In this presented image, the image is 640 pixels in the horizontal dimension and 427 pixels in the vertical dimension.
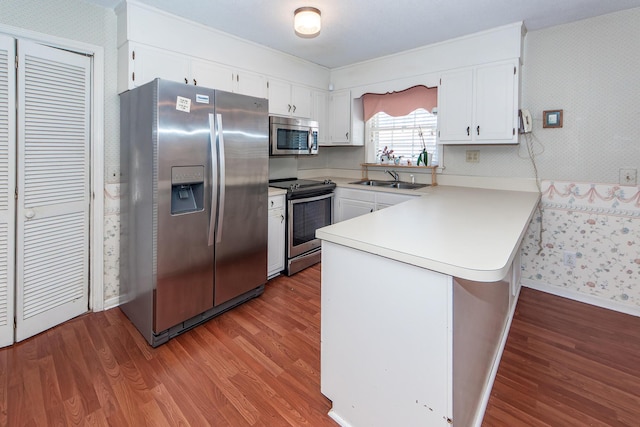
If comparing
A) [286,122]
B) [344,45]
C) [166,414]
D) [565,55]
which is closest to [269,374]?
[166,414]

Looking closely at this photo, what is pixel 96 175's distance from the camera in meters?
2.50

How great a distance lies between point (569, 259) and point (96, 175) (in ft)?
13.4

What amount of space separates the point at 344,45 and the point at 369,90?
70 cm

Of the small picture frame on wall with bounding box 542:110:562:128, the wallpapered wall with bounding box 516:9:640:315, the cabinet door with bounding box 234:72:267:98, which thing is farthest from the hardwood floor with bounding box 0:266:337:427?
the small picture frame on wall with bounding box 542:110:562:128

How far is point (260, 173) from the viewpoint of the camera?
2701 millimetres

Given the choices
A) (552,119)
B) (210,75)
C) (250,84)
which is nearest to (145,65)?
(210,75)

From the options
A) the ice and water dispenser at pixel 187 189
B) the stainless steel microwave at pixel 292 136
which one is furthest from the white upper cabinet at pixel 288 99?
the ice and water dispenser at pixel 187 189

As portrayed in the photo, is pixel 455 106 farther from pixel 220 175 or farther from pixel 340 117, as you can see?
pixel 220 175

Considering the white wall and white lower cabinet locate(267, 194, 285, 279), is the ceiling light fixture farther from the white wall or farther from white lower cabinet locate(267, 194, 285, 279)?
the white wall

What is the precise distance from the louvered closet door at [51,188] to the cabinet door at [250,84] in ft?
3.96

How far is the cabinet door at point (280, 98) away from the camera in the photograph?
344 cm

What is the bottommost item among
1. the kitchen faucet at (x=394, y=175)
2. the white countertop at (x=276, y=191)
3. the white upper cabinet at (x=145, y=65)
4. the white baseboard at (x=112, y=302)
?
the white baseboard at (x=112, y=302)

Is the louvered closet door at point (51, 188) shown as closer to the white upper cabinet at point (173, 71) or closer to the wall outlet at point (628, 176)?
the white upper cabinet at point (173, 71)

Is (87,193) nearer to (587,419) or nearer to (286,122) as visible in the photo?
(286,122)
